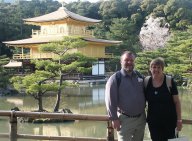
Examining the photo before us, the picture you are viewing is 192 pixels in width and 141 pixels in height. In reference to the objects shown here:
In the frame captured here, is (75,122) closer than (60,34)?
Yes

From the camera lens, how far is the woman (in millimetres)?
2973

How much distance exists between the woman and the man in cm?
8

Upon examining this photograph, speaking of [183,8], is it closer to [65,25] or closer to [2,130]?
[65,25]

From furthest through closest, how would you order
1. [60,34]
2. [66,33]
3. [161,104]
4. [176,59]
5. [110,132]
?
[60,34] → [66,33] → [176,59] → [110,132] → [161,104]

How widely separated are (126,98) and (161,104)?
261 mm

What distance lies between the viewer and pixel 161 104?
297cm

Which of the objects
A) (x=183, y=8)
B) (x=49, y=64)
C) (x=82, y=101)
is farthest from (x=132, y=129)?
(x=183, y=8)

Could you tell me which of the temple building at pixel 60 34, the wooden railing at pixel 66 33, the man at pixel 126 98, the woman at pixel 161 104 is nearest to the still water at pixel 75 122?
the man at pixel 126 98

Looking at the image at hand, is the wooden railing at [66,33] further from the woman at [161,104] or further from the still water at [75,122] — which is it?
the woman at [161,104]

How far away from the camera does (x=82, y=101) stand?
619 inches

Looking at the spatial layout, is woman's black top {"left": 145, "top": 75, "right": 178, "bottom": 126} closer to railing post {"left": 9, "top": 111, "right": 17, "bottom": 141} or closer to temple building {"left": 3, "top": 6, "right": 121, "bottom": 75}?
railing post {"left": 9, "top": 111, "right": 17, "bottom": 141}

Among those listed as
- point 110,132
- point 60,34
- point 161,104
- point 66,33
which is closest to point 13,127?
point 110,132

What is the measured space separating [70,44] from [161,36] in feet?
67.5

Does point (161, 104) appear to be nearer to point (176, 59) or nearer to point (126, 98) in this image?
point (126, 98)
